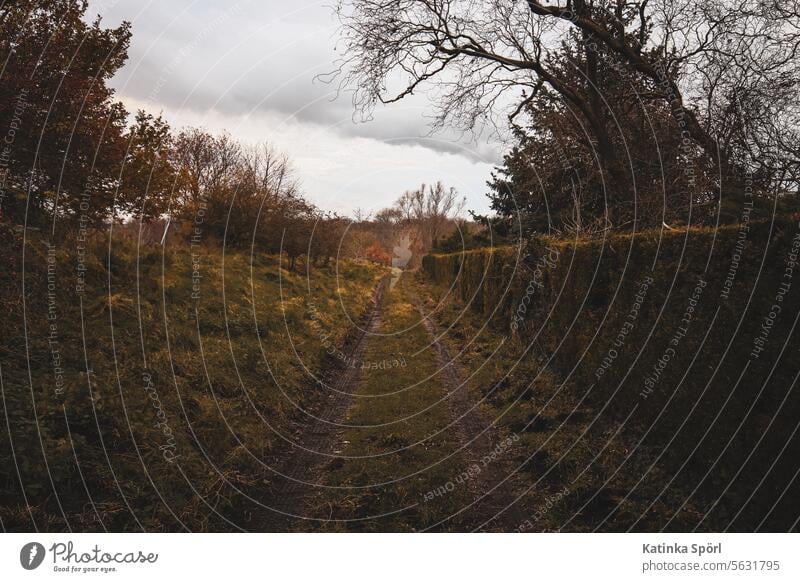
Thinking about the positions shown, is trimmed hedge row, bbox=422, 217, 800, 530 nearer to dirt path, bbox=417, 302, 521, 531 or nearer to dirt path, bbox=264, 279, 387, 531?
dirt path, bbox=417, 302, 521, 531

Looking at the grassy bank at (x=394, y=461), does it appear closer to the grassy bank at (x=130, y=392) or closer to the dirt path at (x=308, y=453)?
the dirt path at (x=308, y=453)

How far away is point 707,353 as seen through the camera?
16.0 ft

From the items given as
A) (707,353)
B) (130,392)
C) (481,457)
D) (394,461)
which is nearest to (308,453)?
(394,461)

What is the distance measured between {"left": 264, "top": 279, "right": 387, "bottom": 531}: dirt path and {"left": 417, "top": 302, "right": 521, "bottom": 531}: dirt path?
2006 mm

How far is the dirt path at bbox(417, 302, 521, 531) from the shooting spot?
182 inches

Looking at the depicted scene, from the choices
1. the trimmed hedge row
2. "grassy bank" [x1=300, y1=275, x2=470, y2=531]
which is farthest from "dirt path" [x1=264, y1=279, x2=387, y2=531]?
the trimmed hedge row

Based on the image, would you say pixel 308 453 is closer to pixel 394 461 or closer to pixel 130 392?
pixel 394 461

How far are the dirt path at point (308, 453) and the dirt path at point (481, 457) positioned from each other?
201 cm

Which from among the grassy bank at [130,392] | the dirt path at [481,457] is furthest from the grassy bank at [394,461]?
the grassy bank at [130,392]

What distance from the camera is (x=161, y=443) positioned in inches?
215

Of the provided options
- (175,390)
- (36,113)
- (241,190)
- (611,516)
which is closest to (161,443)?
(175,390)

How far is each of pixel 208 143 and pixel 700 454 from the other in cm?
3738

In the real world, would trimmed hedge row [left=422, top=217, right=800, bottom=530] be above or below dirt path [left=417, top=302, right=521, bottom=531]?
above

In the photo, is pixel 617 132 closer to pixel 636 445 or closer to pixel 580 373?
pixel 580 373
